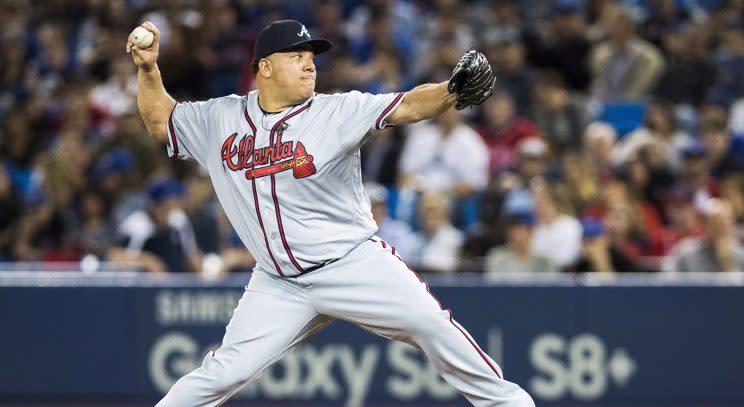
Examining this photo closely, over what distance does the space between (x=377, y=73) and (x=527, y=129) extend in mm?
1654

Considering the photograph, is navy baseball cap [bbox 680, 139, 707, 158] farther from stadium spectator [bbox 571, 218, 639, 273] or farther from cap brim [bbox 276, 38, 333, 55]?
cap brim [bbox 276, 38, 333, 55]

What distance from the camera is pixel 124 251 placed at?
9516 mm

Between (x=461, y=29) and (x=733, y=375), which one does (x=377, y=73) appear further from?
(x=733, y=375)

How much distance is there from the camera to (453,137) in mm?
10336

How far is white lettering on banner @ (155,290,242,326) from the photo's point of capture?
8.50 m

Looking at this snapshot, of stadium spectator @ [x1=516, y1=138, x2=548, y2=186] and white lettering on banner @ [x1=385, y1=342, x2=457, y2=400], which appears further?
stadium spectator @ [x1=516, y1=138, x2=548, y2=186]

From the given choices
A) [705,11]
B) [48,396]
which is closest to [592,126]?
[705,11]

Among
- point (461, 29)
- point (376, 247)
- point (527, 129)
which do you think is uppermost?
point (461, 29)

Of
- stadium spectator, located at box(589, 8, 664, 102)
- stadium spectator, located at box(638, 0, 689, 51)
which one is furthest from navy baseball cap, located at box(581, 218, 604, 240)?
stadium spectator, located at box(638, 0, 689, 51)

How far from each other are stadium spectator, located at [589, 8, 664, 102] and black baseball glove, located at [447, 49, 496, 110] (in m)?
6.55

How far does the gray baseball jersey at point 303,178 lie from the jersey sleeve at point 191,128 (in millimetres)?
148

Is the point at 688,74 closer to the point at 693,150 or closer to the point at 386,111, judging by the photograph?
the point at 693,150

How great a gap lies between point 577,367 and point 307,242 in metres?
3.61

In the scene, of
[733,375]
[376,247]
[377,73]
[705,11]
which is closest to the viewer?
[376,247]
